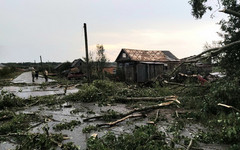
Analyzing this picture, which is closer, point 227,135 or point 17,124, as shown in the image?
point 227,135

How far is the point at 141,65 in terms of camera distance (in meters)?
21.2

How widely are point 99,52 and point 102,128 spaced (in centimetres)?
3915

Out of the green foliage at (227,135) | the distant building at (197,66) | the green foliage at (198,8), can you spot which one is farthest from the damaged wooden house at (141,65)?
the green foliage at (227,135)

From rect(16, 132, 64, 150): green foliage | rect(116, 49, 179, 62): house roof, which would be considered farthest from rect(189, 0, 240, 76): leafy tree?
rect(116, 49, 179, 62): house roof

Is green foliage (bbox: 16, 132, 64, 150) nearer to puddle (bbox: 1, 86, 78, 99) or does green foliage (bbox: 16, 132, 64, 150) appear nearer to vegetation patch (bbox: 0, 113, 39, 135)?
vegetation patch (bbox: 0, 113, 39, 135)

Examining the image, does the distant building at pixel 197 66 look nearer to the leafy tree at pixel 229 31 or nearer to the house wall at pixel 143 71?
the leafy tree at pixel 229 31

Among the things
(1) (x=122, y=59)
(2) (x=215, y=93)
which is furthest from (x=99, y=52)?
(2) (x=215, y=93)

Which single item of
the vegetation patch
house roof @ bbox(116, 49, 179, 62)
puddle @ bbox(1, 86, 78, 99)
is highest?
house roof @ bbox(116, 49, 179, 62)

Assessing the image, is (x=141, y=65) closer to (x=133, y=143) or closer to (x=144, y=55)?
(x=144, y=55)

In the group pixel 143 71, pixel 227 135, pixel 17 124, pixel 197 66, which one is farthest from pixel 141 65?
pixel 227 135

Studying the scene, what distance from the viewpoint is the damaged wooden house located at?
21.0m

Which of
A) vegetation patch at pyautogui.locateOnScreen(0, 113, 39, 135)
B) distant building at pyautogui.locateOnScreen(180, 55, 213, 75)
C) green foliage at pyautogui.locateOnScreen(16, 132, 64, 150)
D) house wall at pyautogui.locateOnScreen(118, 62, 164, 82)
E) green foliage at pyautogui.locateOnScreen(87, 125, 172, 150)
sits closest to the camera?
green foliage at pyautogui.locateOnScreen(87, 125, 172, 150)

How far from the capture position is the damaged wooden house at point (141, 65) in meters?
21.0

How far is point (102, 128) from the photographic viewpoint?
18.6 ft
